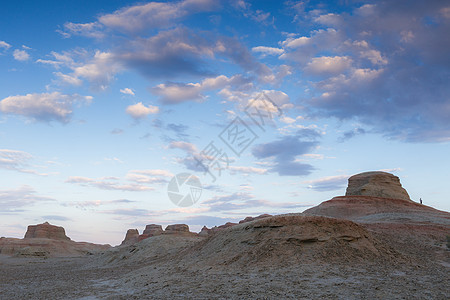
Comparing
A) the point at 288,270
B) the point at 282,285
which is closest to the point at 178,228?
Result: the point at 288,270

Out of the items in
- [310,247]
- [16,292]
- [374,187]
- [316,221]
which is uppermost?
[374,187]

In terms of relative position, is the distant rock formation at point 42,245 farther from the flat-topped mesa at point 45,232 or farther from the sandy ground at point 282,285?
the sandy ground at point 282,285

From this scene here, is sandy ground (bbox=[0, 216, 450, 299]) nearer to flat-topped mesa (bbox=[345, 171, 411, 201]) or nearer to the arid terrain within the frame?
the arid terrain

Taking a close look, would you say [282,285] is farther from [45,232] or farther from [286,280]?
[45,232]

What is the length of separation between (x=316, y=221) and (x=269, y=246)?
355cm

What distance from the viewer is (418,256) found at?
20969mm

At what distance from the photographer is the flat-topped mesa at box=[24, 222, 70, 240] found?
9974cm

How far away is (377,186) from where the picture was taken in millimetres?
64812

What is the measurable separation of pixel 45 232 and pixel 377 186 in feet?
294

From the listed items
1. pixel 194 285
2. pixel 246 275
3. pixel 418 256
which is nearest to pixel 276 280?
pixel 246 275

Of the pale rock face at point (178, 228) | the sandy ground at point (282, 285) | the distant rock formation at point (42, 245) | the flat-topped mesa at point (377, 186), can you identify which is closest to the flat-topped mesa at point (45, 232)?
the distant rock formation at point (42, 245)

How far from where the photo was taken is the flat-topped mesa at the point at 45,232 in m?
99.7

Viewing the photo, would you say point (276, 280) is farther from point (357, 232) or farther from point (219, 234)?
point (219, 234)

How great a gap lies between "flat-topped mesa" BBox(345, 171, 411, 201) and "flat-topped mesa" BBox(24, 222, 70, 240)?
83108 mm
